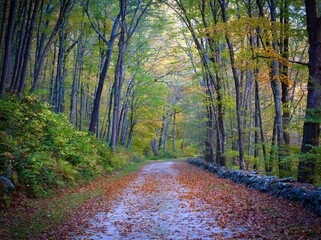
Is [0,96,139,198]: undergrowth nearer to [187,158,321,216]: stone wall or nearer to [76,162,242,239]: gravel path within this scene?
[76,162,242,239]: gravel path

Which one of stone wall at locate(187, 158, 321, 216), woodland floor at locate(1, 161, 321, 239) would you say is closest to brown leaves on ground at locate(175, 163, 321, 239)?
woodland floor at locate(1, 161, 321, 239)

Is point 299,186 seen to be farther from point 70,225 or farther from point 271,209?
point 70,225

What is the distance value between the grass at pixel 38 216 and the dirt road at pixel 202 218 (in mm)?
731

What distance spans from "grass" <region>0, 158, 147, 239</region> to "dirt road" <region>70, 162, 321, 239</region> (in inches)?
28.8

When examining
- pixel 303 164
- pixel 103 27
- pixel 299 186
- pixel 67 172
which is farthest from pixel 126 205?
pixel 103 27

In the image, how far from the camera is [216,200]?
363 inches

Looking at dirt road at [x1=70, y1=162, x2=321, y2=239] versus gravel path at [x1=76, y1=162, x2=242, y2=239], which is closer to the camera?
dirt road at [x1=70, y1=162, x2=321, y2=239]

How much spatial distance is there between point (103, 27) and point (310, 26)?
58.3 ft

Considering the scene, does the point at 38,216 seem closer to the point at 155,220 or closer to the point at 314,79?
the point at 155,220

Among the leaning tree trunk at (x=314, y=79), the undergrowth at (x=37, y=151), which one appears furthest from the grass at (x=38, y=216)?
the leaning tree trunk at (x=314, y=79)

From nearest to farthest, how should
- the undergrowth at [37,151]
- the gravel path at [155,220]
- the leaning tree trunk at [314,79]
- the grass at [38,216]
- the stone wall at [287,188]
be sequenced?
the grass at [38,216]
the gravel path at [155,220]
the stone wall at [287,188]
the undergrowth at [37,151]
the leaning tree trunk at [314,79]

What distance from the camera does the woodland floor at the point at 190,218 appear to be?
588 cm

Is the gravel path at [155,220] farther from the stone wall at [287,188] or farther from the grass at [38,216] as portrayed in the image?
the stone wall at [287,188]

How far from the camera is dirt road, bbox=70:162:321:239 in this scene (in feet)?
19.3
